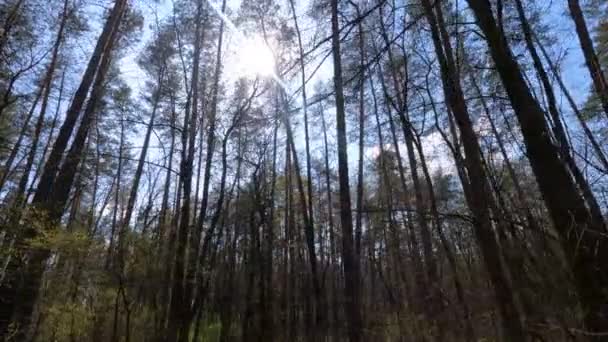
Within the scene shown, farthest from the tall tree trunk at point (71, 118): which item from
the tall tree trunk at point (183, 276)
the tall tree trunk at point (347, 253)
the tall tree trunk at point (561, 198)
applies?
the tall tree trunk at point (561, 198)

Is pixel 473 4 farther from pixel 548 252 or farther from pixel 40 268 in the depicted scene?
pixel 40 268

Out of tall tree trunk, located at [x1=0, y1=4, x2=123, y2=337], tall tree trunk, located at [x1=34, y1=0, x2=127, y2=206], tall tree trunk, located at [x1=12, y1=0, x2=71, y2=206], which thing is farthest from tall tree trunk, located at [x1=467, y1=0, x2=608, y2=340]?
tall tree trunk, located at [x1=12, y1=0, x2=71, y2=206]

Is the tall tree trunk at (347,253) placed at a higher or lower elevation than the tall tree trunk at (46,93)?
lower

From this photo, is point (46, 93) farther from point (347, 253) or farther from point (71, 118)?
point (347, 253)

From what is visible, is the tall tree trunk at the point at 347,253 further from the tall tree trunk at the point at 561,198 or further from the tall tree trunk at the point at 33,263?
the tall tree trunk at the point at 33,263

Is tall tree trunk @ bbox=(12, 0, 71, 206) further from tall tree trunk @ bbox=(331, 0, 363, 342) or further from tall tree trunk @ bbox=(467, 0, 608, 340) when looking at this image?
tall tree trunk @ bbox=(467, 0, 608, 340)

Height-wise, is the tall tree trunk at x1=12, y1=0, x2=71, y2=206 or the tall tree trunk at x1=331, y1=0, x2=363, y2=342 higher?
the tall tree trunk at x1=12, y1=0, x2=71, y2=206

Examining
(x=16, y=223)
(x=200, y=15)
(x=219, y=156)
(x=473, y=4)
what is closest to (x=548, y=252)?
(x=473, y=4)

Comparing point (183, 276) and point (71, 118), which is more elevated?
point (71, 118)

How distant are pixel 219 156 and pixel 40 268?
689 cm

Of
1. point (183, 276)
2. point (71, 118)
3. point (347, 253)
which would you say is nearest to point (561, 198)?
point (347, 253)

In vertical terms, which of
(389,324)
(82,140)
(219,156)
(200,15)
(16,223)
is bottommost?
(389,324)

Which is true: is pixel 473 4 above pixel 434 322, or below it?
above

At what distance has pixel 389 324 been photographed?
894 cm
